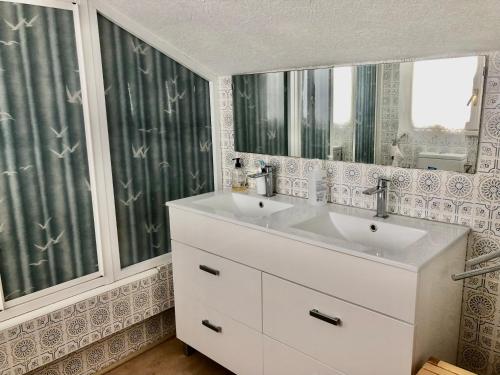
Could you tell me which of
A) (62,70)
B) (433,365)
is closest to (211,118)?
(62,70)

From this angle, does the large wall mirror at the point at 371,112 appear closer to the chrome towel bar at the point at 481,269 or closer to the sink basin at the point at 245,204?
the sink basin at the point at 245,204

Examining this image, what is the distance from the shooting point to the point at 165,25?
182cm

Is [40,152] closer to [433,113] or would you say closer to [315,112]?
[315,112]

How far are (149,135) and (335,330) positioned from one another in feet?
4.11

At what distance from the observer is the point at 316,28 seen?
60.4 inches

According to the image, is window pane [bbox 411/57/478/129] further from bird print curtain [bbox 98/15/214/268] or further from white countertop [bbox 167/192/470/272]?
bird print curtain [bbox 98/15/214/268]

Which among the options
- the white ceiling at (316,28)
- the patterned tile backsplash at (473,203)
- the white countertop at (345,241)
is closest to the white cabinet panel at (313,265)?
the white countertop at (345,241)

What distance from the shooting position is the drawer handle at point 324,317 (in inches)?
55.4

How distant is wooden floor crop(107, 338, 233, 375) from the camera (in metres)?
2.06

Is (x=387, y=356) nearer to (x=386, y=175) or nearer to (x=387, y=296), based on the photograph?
(x=387, y=296)

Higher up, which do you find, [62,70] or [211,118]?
[62,70]

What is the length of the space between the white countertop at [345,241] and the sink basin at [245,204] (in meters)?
0.03

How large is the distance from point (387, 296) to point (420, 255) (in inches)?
6.4

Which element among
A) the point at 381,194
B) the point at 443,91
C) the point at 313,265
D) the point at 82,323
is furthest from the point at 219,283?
the point at 443,91
